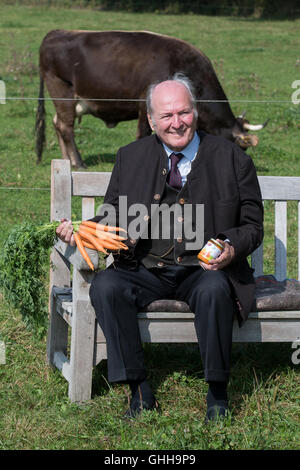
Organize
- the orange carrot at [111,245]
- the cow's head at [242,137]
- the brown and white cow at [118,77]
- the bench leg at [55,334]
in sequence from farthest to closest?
the cow's head at [242,137]
the brown and white cow at [118,77]
the bench leg at [55,334]
the orange carrot at [111,245]

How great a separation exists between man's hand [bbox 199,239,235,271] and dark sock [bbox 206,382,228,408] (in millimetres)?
581

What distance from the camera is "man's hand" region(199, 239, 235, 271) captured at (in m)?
3.91

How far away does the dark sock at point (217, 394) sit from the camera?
12.8 feet

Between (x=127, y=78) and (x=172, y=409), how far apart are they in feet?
23.4

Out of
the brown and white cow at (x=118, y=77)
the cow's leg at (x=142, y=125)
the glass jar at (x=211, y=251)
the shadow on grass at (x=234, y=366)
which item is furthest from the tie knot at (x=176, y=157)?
the cow's leg at (x=142, y=125)

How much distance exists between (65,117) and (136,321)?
23.6ft

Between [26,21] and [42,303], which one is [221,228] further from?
[26,21]

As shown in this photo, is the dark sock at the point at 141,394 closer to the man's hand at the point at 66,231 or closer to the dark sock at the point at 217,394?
the dark sock at the point at 217,394

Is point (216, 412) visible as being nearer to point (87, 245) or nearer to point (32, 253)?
point (87, 245)

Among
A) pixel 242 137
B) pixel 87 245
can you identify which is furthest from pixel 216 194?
pixel 242 137

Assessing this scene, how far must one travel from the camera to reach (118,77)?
10.5 metres

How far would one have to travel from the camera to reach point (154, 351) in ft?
15.9

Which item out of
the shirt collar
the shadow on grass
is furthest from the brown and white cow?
the shirt collar

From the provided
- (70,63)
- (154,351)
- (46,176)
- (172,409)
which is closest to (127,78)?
(70,63)
